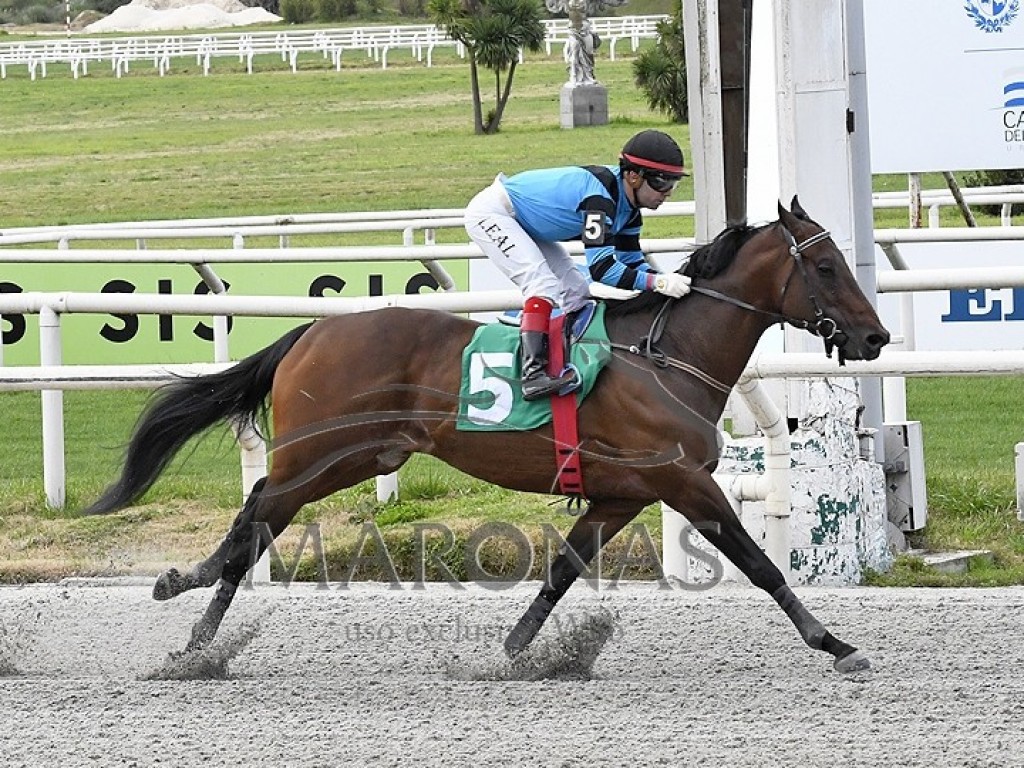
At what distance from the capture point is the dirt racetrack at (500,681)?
4.07 metres

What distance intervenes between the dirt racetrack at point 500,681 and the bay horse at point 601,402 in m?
0.25

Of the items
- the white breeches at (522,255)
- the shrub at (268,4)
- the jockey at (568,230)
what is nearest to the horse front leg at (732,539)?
the jockey at (568,230)

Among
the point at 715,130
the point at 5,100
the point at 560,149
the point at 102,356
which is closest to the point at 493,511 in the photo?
the point at 715,130

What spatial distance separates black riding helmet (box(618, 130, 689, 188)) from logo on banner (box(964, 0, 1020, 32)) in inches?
222

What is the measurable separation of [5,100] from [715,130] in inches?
1419

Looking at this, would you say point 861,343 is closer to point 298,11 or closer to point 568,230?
point 568,230

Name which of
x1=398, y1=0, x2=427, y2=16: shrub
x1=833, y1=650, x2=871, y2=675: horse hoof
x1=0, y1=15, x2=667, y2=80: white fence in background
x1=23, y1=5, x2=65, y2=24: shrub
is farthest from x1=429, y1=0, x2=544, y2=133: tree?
x1=23, y1=5, x2=65, y2=24: shrub

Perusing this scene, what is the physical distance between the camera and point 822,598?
572 centimetres

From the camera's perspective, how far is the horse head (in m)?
4.99

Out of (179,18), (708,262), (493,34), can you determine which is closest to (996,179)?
(708,262)

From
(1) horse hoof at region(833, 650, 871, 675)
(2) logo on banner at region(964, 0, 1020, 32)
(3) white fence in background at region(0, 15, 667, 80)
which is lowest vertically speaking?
(1) horse hoof at region(833, 650, 871, 675)

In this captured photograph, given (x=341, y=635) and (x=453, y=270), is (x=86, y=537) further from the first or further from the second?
(x=453, y=270)

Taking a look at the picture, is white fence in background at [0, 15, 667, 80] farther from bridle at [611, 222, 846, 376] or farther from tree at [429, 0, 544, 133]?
bridle at [611, 222, 846, 376]

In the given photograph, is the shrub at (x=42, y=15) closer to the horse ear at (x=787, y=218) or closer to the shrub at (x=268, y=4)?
the shrub at (x=268, y=4)
